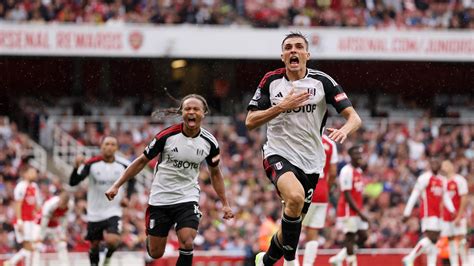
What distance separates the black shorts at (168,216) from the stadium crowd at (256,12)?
55.0ft

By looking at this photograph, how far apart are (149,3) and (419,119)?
7726mm

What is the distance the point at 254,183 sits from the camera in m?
25.2

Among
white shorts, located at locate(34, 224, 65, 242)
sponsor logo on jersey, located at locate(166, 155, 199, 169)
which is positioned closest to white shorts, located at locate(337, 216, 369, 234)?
sponsor logo on jersey, located at locate(166, 155, 199, 169)

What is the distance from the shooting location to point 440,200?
675 inches

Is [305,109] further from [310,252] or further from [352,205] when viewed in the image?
[352,205]

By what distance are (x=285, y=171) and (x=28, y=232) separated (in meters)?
8.81

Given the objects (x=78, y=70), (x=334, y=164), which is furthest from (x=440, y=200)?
(x=78, y=70)

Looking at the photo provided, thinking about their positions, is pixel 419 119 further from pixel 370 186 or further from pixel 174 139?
pixel 174 139

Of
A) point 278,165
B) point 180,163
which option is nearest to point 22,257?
point 180,163

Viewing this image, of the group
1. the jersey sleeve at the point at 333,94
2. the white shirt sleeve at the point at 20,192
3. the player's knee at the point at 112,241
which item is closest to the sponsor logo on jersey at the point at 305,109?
the jersey sleeve at the point at 333,94

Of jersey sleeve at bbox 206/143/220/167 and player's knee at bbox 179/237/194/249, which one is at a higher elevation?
jersey sleeve at bbox 206/143/220/167

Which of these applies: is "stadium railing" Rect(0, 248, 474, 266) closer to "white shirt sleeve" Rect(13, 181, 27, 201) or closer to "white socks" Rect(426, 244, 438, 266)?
"white shirt sleeve" Rect(13, 181, 27, 201)

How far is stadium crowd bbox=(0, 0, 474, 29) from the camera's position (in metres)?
28.8

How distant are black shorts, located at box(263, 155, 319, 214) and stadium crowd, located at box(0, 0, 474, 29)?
18.4m
